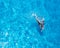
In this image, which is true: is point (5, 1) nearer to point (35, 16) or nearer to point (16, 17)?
point (16, 17)

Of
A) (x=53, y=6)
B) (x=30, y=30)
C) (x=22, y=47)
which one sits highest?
(x=53, y=6)

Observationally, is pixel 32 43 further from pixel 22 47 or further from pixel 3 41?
pixel 3 41

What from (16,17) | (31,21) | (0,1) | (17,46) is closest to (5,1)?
(0,1)

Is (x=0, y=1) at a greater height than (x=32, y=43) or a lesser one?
greater

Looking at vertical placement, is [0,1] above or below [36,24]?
above

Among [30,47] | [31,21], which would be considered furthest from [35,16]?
[30,47]

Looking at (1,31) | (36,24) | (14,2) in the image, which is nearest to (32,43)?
(36,24)
